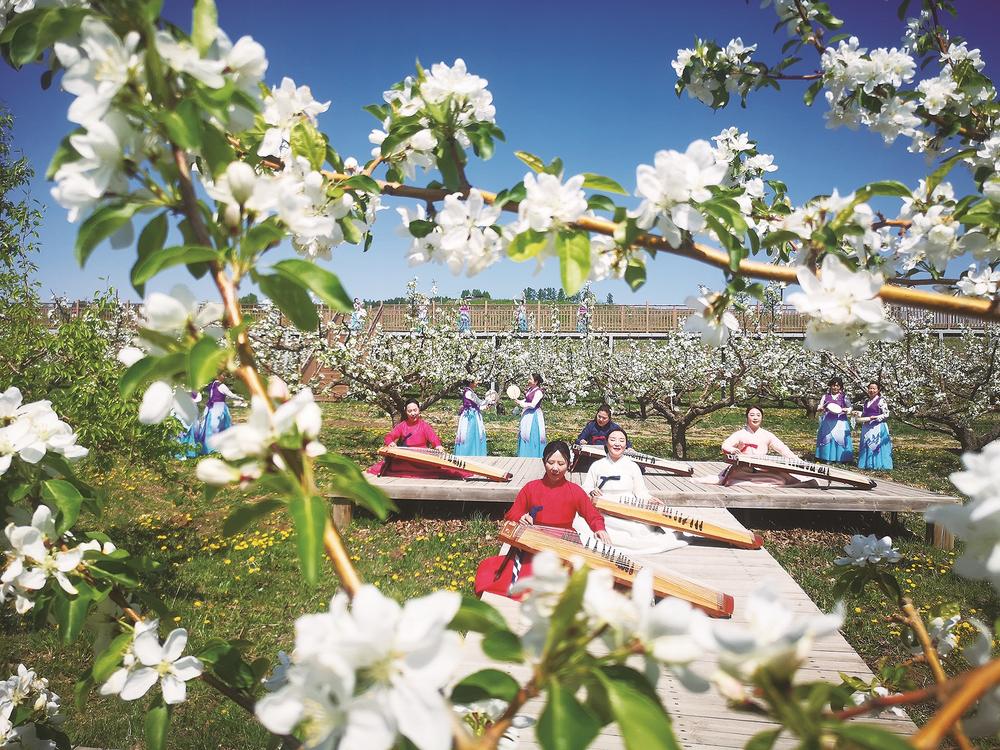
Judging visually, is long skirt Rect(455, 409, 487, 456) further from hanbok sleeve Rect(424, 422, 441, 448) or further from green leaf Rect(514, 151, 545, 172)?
green leaf Rect(514, 151, 545, 172)

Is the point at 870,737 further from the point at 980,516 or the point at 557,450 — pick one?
the point at 557,450

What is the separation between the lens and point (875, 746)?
458mm

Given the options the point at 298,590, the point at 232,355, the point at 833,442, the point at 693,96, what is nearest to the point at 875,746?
the point at 232,355

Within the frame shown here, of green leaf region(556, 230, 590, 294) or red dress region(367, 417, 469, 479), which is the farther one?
red dress region(367, 417, 469, 479)

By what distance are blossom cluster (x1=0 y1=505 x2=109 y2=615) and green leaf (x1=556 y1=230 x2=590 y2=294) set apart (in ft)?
3.52

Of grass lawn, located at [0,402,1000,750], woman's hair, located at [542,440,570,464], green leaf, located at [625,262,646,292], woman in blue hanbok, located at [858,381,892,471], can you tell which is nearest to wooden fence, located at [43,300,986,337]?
woman in blue hanbok, located at [858,381,892,471]

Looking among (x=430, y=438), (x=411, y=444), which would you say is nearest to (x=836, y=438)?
(x=430, y=438)

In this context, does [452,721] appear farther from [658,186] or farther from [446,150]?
[446,150]

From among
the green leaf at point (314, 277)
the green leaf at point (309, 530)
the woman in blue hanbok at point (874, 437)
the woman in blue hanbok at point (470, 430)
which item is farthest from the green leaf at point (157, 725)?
the woman in blue hanbok at point (874, 437)

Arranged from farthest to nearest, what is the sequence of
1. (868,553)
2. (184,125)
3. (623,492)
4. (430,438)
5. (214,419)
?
1. (214,419)
2. (430,438)
3. (623,492)
4. (868,553)
5. (184,125)

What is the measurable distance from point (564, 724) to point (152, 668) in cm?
91

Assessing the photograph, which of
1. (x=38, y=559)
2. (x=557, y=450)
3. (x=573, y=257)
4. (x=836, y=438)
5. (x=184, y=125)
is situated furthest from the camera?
(x=836, y=438)

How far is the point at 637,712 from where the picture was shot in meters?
0.52

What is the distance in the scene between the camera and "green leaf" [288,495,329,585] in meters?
0.60
